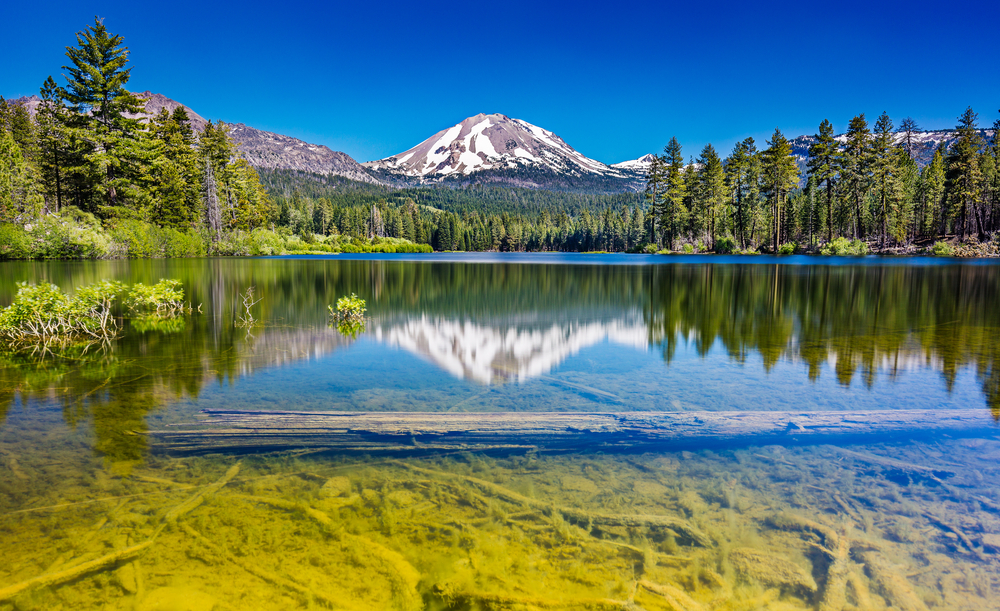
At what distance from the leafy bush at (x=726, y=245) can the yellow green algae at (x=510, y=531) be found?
229ft

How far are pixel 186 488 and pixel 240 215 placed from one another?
255 ft

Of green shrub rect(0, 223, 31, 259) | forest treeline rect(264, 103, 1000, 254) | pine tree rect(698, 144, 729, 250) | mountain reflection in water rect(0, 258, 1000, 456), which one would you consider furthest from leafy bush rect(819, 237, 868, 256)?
green shrub rect(0, 223, 31, 259)

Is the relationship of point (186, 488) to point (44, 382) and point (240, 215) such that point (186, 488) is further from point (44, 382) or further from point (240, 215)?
point (240, 215)

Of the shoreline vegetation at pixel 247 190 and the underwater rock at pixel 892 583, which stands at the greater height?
the shoreline vegetation at pixel 247 190

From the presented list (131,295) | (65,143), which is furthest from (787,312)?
(65,143)

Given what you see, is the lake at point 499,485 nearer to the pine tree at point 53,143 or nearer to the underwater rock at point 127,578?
the underwater rock at point 127,578

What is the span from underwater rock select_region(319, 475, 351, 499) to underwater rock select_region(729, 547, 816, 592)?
3.01 meters

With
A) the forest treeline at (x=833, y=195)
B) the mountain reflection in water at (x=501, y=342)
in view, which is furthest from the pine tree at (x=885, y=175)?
the mountain reflection in water at (x=501, y=342)

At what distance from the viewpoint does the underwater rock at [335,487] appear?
4227 mm

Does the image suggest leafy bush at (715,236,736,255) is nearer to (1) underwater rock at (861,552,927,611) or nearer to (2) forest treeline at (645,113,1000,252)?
(2) forest treeline at (645,113,1000,252)

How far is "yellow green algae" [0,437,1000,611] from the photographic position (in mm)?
3107

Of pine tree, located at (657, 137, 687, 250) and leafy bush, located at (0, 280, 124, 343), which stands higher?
pine tree, located at (657, 137, 687, 250)

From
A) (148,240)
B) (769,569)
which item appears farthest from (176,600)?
(148,240)

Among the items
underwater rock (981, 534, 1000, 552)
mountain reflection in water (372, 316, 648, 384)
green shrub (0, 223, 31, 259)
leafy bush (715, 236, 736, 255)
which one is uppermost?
leafy bush (715, 236, 736, 255)
